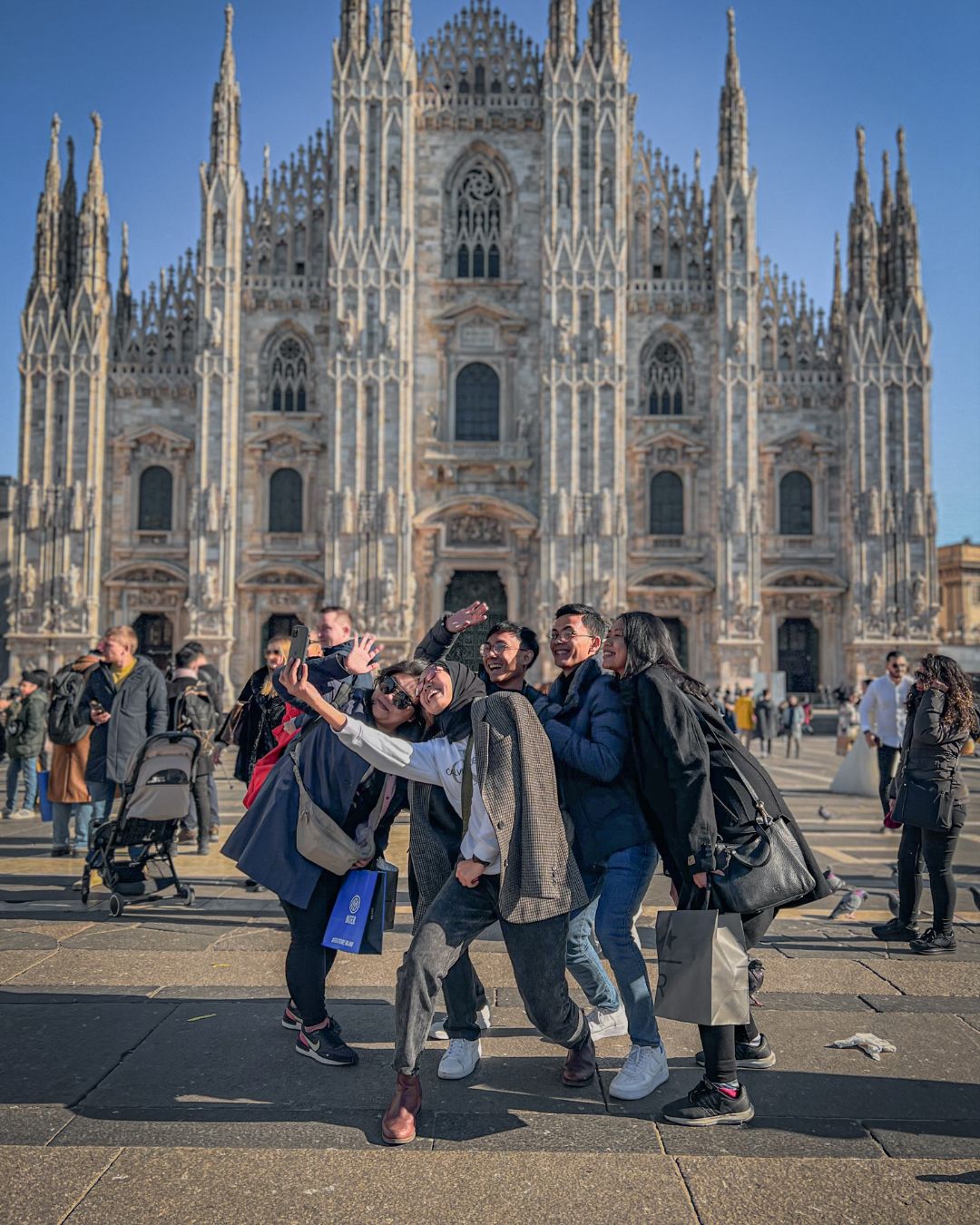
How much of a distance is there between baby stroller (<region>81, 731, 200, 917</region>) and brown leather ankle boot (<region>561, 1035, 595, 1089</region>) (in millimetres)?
3784

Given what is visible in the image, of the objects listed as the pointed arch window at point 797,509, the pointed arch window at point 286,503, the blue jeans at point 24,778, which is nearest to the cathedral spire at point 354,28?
the pointed arch window at point 286,503

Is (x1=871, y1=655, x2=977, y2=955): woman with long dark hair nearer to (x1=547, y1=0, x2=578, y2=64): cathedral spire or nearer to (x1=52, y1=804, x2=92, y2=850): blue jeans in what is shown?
(x1=52, y1=804, x2=92, y2=850): blue jeans

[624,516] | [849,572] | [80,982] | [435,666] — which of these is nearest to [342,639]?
[435,666]

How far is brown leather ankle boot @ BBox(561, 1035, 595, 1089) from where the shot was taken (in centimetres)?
396

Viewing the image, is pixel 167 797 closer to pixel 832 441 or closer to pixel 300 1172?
pixel 300 1172

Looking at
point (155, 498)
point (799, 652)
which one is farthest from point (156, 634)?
point (799, 652)

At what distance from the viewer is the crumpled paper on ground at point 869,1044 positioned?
4.33 metres

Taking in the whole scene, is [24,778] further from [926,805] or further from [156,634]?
[156,634]

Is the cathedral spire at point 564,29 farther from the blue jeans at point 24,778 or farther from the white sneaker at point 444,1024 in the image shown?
the white sneaker at point 444,1024

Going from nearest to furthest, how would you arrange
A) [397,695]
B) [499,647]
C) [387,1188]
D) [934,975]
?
[387,1188] → [397,695] → [499,647] → [934,975]

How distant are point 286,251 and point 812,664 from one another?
19136 mm

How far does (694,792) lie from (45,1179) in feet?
7.86

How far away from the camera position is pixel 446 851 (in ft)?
13.3

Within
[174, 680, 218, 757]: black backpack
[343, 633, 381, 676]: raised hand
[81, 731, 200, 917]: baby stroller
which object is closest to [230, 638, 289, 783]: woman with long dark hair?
[81, 731, 200, 917]: baby stroller
